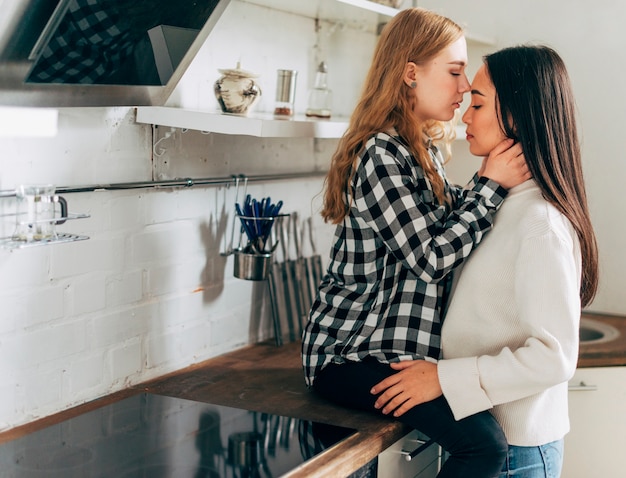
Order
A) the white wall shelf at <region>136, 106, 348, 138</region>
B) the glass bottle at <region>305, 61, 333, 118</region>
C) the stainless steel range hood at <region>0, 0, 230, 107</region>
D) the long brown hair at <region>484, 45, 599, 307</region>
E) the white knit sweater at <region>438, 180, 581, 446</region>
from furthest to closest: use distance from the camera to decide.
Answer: the glass bottle at <region>305, 61, 333, 118</region> < the white wall shelf at <region>136, 106, 348, 138</region> < the long brown hair at <region>484, 45, 599, 307</region> < the white knit sweater at <region>438, 180, 581, 446</region> < the stainless steel range hood at <region>0, 0, 230, 107</region>

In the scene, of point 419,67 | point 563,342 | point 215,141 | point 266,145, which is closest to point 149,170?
point 215,141

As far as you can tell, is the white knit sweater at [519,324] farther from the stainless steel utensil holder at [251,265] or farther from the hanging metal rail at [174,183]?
the hanging metal rail at [174,183]

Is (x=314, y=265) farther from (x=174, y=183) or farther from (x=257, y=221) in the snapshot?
(x=174, y=183)

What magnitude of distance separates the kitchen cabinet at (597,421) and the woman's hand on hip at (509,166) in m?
0.69

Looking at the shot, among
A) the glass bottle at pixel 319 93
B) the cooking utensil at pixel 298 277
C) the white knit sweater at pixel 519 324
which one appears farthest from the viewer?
the cooking utensil at pixel 298 277

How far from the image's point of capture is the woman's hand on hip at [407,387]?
1.65 metres

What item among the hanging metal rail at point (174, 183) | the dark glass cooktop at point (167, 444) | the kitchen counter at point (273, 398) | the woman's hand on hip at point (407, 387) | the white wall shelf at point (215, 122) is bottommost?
the dark glass cooktop at point (167, 444)

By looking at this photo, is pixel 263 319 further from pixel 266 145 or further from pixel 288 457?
pixel 288 457

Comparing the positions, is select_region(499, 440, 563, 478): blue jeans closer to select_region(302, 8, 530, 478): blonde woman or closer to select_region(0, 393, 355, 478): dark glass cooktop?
select_region(302, 8, 530, 478): blonde woman

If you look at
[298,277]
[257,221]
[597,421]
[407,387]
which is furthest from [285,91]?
[597,421]

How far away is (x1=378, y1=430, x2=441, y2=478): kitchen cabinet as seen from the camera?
1.68 m

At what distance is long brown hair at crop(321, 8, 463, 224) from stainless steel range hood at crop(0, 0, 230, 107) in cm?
37

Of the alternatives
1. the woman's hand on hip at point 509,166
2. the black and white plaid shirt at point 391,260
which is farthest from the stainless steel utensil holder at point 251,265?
the woman's hand on hip at point 509,166

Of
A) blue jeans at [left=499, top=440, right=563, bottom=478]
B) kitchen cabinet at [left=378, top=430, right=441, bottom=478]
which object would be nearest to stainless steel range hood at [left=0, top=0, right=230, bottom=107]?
kitchen cabinet at [left=378, top=430, right=441, bottom=478]
